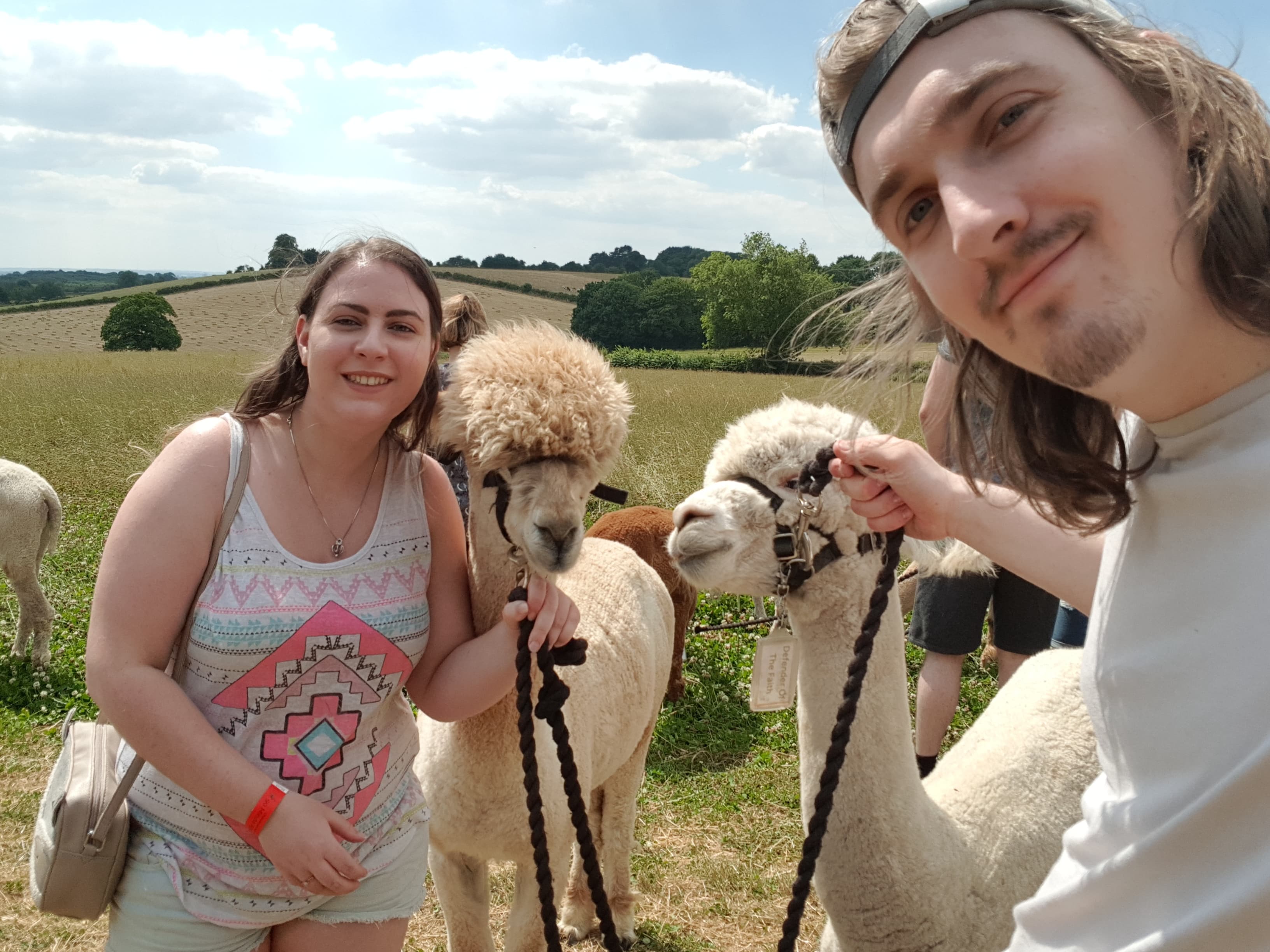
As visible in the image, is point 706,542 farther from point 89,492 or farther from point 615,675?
point 89,492

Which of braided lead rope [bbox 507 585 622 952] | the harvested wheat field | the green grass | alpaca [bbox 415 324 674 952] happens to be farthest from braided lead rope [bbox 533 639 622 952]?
the harvested wheat field

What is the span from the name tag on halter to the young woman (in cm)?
53

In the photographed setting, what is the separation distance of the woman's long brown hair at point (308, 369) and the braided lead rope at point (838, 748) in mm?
1007

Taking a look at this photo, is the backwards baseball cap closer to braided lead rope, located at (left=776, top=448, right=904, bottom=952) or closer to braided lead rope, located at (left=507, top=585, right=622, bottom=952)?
braided lead rope, located at (left=776, top=448, right=904, bottom=952)

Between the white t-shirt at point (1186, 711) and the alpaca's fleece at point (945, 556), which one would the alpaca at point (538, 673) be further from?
the white t-shirt at point (1186, 711)

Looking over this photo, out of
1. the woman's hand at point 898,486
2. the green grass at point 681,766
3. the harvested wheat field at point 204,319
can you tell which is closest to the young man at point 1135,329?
the woman's hand at point 898,486

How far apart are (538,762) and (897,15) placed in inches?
73.5

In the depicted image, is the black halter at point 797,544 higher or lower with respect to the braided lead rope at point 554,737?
higher

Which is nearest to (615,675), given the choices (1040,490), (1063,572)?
(1063,572)

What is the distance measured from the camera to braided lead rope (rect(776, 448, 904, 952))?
4.87 feet

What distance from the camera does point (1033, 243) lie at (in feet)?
2.82

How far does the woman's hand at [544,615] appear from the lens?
1.60 m

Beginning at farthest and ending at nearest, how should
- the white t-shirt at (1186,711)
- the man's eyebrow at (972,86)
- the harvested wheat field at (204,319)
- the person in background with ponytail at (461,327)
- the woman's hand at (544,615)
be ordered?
the harvested wheat field at (204,319)
the person in background with ponytail at (461,327)
the woman's hand at (544,615)
the man's eyebrow at (972,86)
the white t-shirt at (1186,711)

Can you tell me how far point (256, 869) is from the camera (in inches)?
60.9
